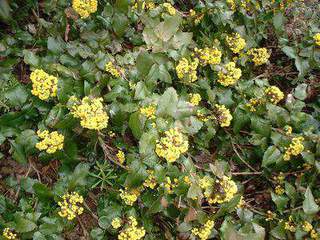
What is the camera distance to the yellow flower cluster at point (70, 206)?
3174mm

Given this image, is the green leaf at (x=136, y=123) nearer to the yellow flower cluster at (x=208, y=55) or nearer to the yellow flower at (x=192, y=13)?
the yellow flower cluster at (x=208, y=55)

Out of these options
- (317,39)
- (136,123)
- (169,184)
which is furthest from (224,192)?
(317,39)

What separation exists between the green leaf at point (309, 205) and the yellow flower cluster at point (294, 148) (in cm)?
35

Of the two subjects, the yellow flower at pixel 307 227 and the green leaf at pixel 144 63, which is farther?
the yellow flower at pixel 307 227

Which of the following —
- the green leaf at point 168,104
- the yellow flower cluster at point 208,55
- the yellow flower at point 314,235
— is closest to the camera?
the green leaf at point 168,104

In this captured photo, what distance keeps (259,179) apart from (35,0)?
2.91m

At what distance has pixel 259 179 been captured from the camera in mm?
4195

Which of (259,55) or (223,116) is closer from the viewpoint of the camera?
(223,116)

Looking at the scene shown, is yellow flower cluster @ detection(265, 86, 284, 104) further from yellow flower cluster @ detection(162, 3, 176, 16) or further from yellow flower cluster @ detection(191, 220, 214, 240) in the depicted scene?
yellow flower cluster @ detection(191, 220, 214, 240)

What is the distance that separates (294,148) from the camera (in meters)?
3.80

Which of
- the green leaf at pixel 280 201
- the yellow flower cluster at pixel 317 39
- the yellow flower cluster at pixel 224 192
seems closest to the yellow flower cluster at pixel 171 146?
the yellow flower cluster at pixel 224 192

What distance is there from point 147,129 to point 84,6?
124 cm

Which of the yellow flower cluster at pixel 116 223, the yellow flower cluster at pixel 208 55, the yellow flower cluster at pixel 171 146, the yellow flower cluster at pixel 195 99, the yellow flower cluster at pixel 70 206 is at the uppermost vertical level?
the yellow flower cluster at pixel 208 55

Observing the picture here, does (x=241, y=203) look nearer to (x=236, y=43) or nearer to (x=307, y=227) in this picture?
(x=307, y=227)
